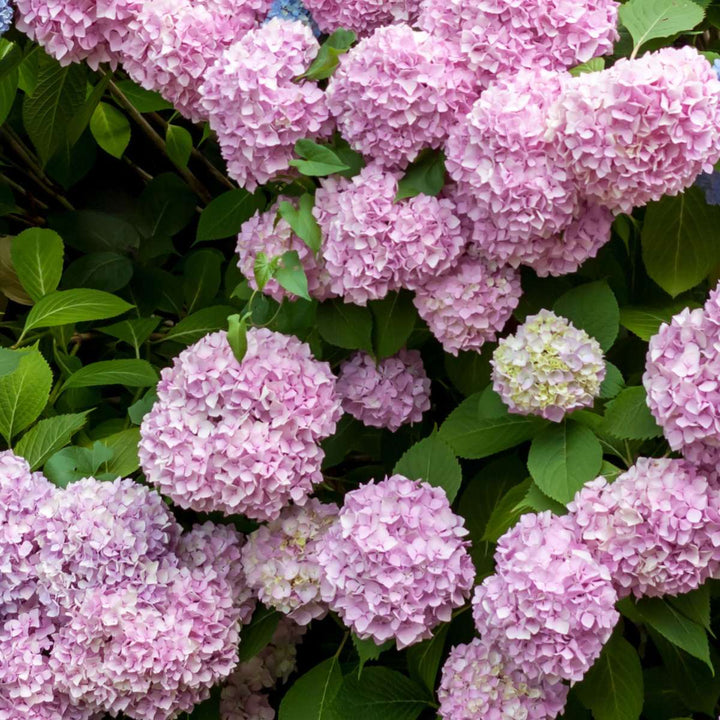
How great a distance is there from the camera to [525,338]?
1.18 meters

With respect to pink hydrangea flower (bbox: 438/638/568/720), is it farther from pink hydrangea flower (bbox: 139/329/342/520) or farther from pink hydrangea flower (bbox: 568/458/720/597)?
pink hydrangea flower (bbox: 139/329/342/520)

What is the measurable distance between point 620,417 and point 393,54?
0.43 m

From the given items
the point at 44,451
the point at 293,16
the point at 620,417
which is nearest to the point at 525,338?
the point at 620,417

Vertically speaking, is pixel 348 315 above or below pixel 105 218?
above

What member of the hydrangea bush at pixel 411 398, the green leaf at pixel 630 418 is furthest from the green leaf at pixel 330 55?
the green leaf at pixel 630 418

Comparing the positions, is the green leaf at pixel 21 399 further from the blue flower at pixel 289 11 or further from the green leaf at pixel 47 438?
the blue flower at pixel 289 11

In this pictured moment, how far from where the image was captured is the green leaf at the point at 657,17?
1.24 metres

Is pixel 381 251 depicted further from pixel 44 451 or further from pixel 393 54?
pixel 44 451

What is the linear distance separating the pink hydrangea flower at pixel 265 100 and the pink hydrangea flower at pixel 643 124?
271 mm

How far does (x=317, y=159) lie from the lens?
1.22 m

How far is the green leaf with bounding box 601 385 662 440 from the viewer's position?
1.15 metres

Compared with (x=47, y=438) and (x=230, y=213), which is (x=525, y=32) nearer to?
(x=230, y=213)

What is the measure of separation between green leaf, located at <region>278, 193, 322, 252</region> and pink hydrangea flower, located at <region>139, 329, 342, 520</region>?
114 millimetres

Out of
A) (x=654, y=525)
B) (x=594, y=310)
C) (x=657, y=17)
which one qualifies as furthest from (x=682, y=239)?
(x=654, y=525)
